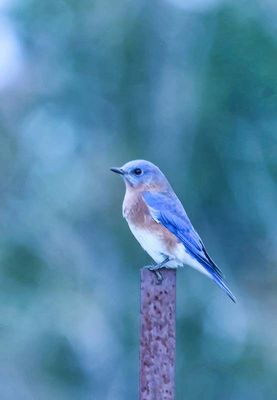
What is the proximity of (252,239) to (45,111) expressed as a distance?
2.67m

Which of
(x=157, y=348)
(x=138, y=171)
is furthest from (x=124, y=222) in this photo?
(x=157, y=348)

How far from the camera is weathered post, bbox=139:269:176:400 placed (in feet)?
11.8

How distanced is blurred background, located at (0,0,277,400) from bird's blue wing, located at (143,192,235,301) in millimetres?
4875

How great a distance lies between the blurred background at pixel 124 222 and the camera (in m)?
10.4

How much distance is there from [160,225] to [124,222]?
5265 mm

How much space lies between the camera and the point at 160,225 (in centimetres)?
524

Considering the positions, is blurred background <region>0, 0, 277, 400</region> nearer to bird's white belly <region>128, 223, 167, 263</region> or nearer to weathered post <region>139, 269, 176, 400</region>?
bird's white belly <region>128, 223, 167, 263</region>

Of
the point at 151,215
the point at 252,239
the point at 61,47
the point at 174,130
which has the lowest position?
the point at 151,215

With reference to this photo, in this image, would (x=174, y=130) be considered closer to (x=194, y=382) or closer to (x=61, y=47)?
(x=61, y=47)

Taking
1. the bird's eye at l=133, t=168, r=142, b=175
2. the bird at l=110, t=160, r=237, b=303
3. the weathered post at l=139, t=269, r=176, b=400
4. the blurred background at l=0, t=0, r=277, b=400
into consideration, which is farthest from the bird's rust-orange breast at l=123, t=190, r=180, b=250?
the blurred background at l=0, t=0, r=277, b=400

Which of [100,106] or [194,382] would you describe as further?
[100,106]

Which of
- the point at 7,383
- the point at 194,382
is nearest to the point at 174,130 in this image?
the point at 194,382

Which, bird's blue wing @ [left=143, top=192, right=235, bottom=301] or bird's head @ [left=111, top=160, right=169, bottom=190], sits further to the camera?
bird's head @ [left=111, top=160, right=169, bottom=190]

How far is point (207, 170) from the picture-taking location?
10.5 m
